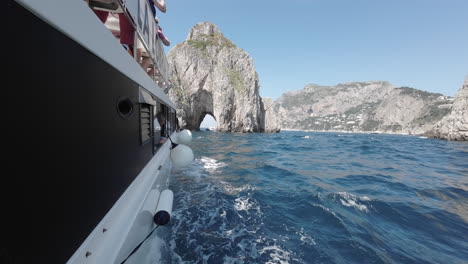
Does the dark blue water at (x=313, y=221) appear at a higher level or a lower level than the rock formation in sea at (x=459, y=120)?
lower

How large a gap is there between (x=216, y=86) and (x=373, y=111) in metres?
132

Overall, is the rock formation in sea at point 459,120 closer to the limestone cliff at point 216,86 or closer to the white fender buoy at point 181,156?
the limestone cliff at point 216,86

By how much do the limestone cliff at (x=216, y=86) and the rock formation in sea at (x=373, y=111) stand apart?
14611 mm

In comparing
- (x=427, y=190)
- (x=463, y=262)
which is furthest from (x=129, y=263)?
(x=427, y=190)

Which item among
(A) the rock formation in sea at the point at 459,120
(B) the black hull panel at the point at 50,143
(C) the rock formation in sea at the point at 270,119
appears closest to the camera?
(B) the black hull panel at the point at 50,143

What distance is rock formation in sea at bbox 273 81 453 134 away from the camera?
299 feet

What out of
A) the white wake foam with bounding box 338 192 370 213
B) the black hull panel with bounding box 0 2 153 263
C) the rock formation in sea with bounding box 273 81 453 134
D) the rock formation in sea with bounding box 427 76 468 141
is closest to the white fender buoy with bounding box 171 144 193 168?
the black hull panel with bounding box 0 2 153 263

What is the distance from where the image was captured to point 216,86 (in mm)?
46031

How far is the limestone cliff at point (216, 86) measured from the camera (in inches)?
1772

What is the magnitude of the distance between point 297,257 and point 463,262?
2.71 m

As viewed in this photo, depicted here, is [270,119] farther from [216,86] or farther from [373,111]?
[373,111]

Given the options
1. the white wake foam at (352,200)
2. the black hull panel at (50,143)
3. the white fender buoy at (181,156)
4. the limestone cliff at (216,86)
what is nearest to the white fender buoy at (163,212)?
the black hull panel at (50,143)

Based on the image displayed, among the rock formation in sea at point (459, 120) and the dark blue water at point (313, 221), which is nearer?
the dark blue water at point (313, 221)

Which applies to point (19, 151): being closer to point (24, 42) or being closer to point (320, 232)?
point (24, 42)
